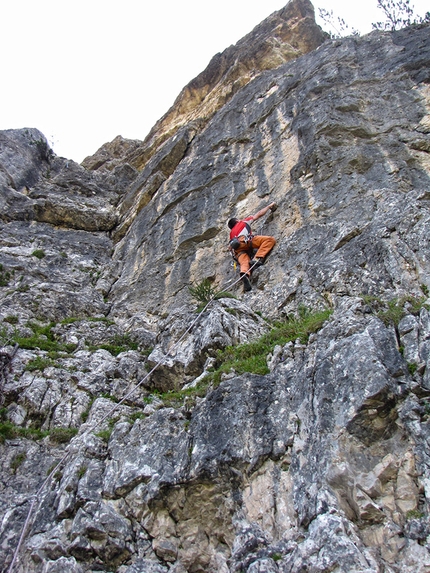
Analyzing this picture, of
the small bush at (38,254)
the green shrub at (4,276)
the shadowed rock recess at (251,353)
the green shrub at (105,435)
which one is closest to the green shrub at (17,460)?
the shadowed rock recess at (251,353)

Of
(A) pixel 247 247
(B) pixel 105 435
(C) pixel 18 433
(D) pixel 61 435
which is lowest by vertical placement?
(C) pixel 18 433

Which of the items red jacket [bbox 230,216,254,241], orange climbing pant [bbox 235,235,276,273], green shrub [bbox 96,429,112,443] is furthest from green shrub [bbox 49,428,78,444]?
red jacket [bbox 230,216,254,241]

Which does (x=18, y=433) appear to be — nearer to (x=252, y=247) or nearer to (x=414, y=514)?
(x=414, y=514)

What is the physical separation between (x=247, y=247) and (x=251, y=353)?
15.0 ft

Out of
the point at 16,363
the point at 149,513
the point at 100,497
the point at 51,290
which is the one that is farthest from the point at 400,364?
the point at 51,290

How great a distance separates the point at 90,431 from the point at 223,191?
32.7ft

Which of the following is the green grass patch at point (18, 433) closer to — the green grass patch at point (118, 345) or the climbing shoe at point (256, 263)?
the green grass patch at point (118, 345)

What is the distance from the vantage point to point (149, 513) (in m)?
6.71

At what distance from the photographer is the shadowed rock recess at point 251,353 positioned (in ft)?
19.3

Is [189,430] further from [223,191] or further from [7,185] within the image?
[7,185]

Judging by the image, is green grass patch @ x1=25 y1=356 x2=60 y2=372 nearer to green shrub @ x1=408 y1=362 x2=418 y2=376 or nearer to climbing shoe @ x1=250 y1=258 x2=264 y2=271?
climbing shoe @ x1=250 y1=258 x2=264 y2=271

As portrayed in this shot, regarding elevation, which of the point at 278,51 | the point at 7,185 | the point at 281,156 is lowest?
the point at 7,185

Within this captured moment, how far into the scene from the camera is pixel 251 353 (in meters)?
8.95

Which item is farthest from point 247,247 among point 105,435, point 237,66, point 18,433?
point 237,66
